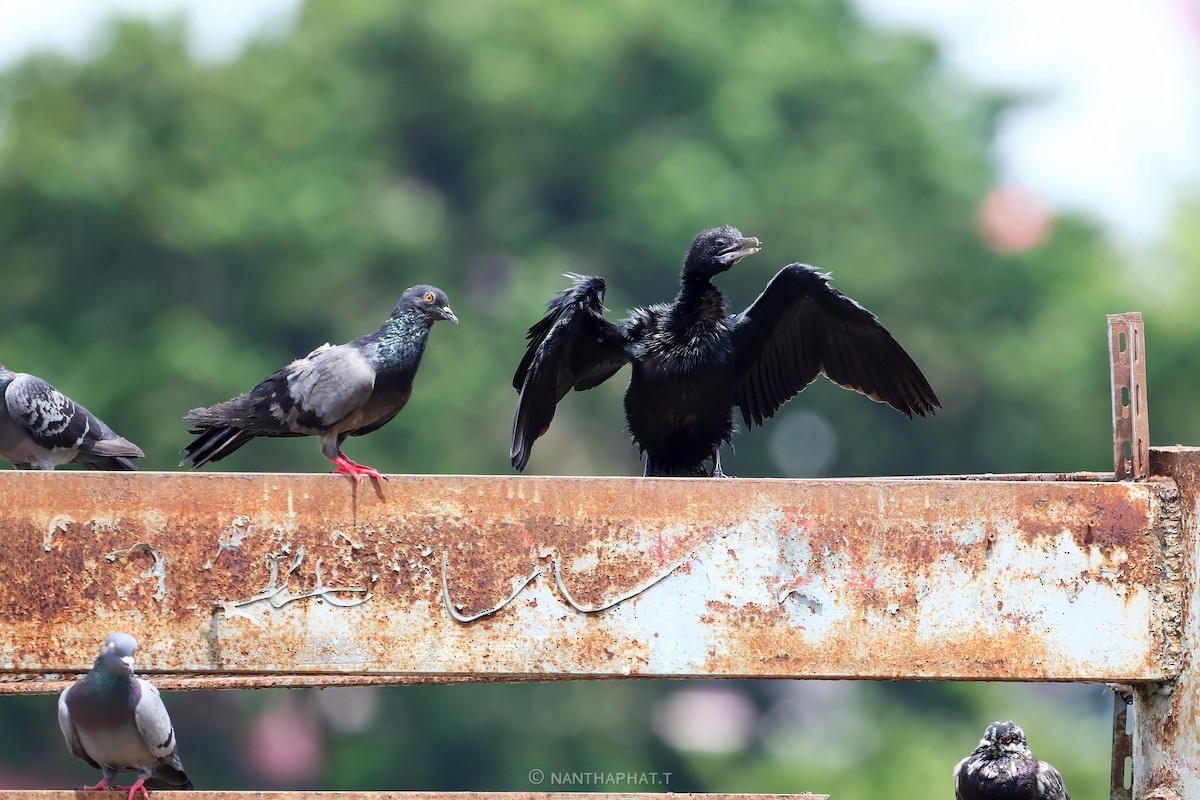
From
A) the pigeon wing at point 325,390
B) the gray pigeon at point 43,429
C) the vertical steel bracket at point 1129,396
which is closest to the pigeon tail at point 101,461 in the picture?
the gray pigeon at point 43,429

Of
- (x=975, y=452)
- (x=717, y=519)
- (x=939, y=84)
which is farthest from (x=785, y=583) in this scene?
(x=939, y=84)

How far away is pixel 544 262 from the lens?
2125cm

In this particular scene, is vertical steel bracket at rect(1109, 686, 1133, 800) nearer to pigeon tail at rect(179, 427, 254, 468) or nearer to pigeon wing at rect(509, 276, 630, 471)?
pigeon wing at rect(509, 276, 630, 471)

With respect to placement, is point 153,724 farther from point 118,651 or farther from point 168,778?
point 118,651

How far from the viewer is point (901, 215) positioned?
2258 cm

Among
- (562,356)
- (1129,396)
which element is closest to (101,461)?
(562,356)

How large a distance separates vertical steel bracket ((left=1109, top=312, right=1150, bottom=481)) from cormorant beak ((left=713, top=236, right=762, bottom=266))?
208 cm

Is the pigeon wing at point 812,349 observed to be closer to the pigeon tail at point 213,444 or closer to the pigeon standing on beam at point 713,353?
the pigeon standing on beam at point 713,353

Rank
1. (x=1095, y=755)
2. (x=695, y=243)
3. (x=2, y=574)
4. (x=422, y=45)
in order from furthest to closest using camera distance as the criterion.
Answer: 1. (x=422, y=45)
2. (x=1095, y=755)
3. (x=695, y=243)
4. (x=2, y=574)

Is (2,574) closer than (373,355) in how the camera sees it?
Yes

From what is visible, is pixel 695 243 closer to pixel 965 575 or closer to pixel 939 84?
pixel 965 575

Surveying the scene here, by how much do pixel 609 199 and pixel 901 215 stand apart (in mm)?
3715

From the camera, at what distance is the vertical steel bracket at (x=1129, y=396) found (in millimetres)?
3883

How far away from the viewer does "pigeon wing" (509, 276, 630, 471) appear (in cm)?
534
